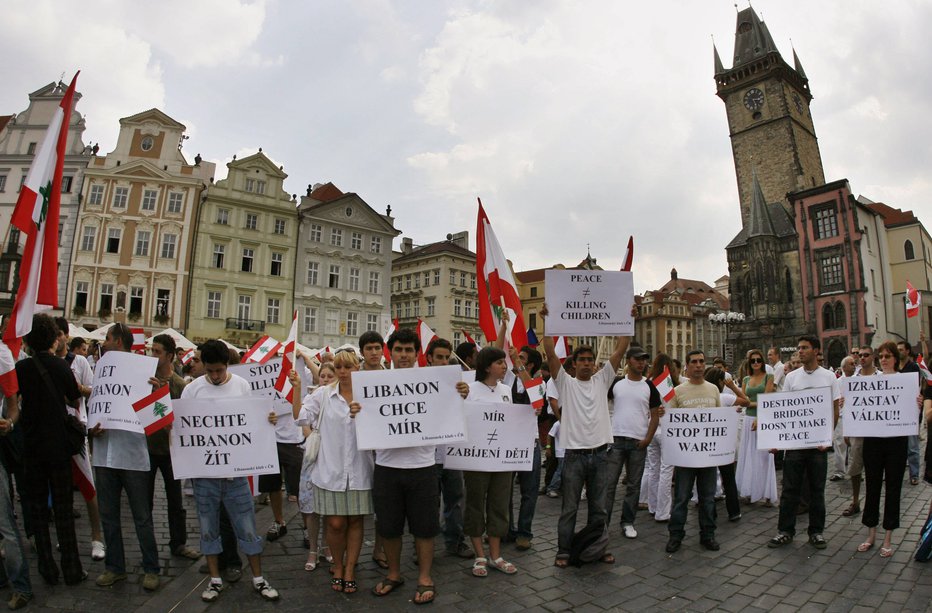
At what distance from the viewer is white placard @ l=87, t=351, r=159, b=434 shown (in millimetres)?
4945

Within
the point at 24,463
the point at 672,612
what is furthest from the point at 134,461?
the point at 672,612

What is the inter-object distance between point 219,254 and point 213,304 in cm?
368

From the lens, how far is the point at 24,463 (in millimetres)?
4887

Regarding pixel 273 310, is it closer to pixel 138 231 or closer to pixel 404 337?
pixel 138 231

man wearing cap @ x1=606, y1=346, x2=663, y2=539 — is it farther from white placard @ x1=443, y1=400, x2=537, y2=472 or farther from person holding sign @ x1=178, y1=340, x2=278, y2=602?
person holding sign @ x1=178, y1=340, x2=278, y2=602

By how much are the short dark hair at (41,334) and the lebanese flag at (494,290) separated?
164 inches

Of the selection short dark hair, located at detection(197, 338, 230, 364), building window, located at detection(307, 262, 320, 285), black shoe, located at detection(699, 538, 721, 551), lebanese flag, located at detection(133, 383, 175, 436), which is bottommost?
black shoe, located at detection(699, 538, 721, 551)

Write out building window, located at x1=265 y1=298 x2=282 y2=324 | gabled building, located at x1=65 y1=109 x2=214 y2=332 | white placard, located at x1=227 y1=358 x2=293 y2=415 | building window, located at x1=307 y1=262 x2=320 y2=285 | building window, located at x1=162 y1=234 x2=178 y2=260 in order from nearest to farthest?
white placard, located at x1=227 y1=358 x2=293 y2=415, gabled building, located at x1=65 y1=109 x2=214 y2=332, building window, located at x1=162 y1=234 x2=178 y2=260, building window, located at x1=265 y1=298 x2=282 y2=324, building window, located at x1=307 y1=262 x2=320 y2=285

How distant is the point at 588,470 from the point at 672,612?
63.2 inches

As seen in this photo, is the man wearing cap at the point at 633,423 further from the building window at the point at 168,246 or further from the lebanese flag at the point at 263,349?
the building window at the point at 168,246

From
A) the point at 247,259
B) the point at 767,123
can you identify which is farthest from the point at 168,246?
the point at 767,123

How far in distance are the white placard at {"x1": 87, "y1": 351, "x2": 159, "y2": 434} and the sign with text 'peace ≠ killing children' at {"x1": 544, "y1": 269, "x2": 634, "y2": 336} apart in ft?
13.2

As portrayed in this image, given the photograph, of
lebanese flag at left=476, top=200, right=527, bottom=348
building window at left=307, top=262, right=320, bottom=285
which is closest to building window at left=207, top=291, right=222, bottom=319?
building window at left=307, top=262, right=320, bottom=285

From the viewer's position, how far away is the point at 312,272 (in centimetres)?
4331
